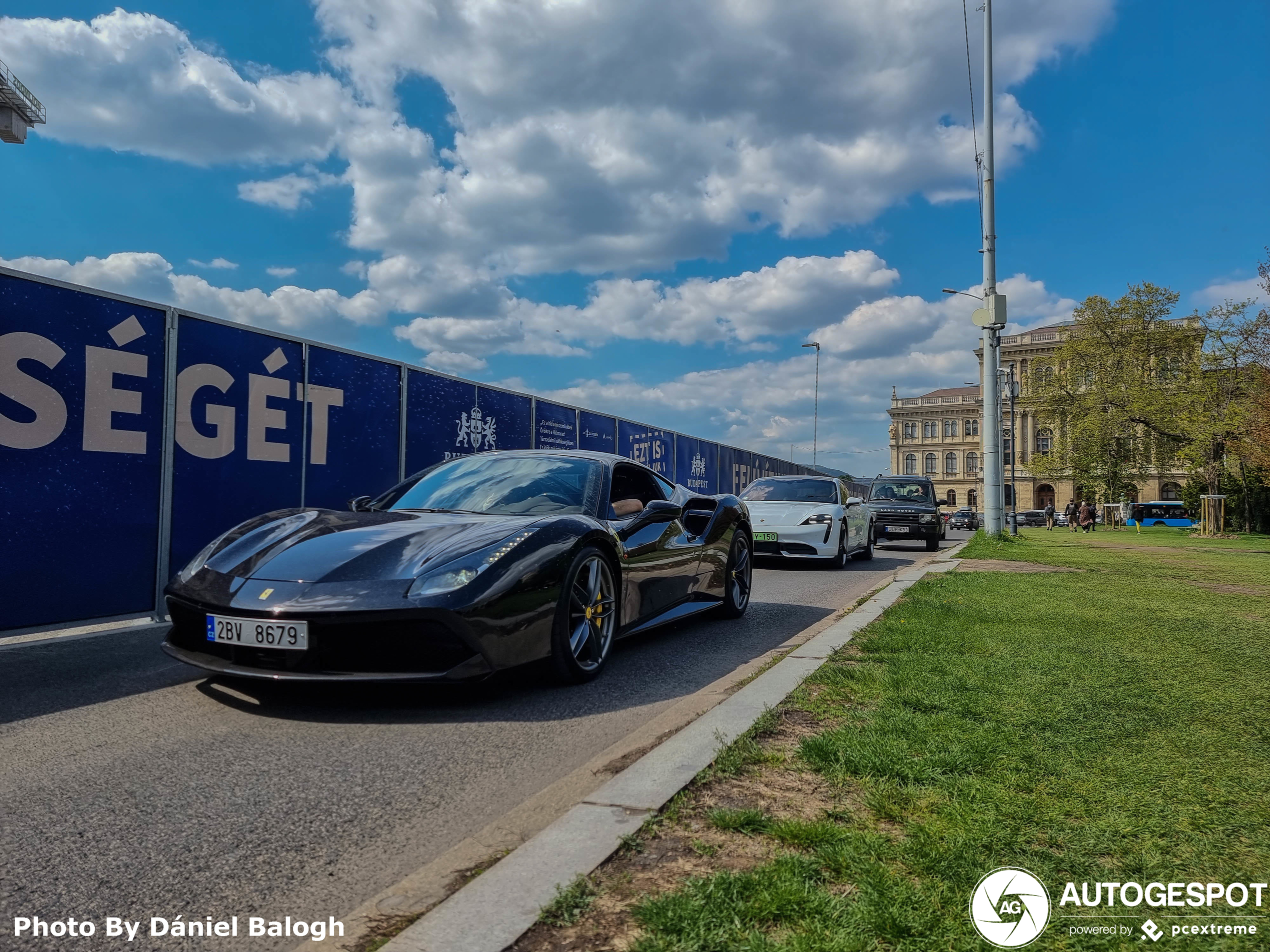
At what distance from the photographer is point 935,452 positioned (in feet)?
374

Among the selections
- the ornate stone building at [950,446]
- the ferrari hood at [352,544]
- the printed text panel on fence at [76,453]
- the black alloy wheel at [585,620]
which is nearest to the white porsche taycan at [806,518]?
the black alloy wheel at [585,620]

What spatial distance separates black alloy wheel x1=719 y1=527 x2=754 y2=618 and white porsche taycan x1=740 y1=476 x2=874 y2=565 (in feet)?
11.9

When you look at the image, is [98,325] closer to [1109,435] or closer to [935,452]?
[1109,435]

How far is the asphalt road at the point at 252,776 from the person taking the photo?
2027 millimetres

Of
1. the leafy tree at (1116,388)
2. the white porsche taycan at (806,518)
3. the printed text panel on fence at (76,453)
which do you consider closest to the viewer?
the printed text panel on fence at (76,453)

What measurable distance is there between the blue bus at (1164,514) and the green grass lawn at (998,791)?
223ft

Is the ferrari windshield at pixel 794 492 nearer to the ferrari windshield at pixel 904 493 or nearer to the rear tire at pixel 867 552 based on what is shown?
the rear tire at pixel 867 552

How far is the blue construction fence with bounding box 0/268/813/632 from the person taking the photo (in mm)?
5551

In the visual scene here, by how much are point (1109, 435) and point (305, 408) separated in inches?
1618

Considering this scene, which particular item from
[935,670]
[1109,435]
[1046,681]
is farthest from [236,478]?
[1109,435]

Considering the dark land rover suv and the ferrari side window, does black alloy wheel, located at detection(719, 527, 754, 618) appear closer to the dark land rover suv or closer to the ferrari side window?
the ferrari side window

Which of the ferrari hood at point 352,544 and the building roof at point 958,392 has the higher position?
the building roof at point 958,392

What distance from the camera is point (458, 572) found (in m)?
3.57

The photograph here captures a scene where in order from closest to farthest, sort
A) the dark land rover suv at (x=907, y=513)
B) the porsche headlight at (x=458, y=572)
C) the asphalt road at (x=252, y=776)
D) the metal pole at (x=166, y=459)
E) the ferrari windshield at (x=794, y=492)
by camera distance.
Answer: the asphalt road at (x=252, y=776), the porsche headlight at (x=458, y=572), the metal pole at (x=166, y=459), the ferrari windshield at (x=794, y=492), the dark land rover suv at (x=907, y=513)
